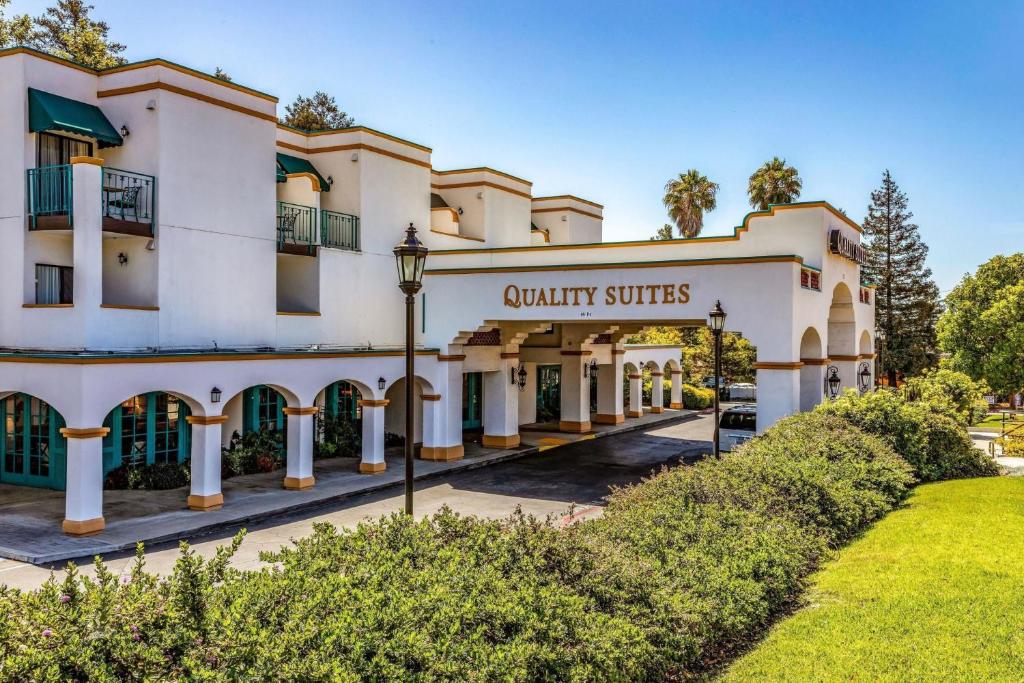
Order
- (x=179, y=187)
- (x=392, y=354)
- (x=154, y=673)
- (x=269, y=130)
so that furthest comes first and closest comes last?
(x=392, y=354), (x=269, y=130), (x=179, y=187), (x=154, y=673)

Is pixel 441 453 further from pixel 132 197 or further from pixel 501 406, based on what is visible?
pixel 132 197

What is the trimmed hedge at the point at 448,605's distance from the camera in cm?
534

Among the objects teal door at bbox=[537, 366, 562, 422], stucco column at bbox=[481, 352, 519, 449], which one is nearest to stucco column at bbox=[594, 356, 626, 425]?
teal door at bbox=[537, 366, 562, 422]

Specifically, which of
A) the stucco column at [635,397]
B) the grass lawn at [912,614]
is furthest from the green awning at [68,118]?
the stucco column at [635,397]

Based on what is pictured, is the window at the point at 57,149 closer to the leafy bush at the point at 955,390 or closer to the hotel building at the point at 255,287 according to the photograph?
the hotel building at the point at 255,287

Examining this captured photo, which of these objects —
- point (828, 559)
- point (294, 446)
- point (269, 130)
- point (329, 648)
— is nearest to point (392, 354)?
point (294, 446)

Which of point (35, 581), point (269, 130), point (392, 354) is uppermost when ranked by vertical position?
point (269, 130)

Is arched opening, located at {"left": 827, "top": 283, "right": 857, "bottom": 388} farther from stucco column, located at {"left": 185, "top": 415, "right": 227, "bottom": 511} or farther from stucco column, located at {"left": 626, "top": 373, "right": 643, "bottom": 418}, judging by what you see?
stucco column, located at {"left": 185, "top": 415, "right": 227, "bottom": 511}

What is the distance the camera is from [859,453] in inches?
614

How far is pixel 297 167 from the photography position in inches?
888

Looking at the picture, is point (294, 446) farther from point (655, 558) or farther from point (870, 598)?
point (870, 598)

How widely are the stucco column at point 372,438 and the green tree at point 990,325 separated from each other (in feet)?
102

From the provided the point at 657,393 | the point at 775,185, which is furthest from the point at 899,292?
the point at 657,393

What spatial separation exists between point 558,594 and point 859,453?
1067 cm
